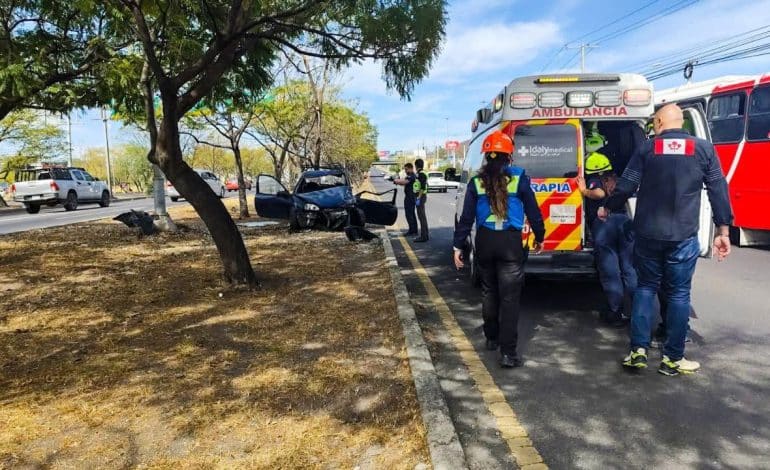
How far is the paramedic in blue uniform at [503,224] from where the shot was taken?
4.31 meters

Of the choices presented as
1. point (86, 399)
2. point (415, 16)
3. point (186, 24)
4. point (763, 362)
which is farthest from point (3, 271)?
point (763, 362)

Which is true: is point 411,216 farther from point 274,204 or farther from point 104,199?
point 104,199

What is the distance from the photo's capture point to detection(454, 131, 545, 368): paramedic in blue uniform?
4309 millimetres

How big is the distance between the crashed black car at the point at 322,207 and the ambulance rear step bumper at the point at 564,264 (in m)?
6.50

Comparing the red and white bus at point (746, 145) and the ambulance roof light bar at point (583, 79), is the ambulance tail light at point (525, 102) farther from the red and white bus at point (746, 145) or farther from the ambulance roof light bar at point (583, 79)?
the red and white bus at point (746, 145)

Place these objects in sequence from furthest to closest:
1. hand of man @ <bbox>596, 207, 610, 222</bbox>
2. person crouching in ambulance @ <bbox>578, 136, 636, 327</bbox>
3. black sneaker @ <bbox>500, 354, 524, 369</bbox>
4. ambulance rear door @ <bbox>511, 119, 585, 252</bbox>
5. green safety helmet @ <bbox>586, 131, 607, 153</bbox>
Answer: green safety helmet @ <bbox>586, 131, 607, 153</bbox>
ambulance rear door @ <bbox>511, 119, 585, 252</bbox>
person crouching in ambulance @ <bbox>578, 136, 636, 327</bbox>
hand of man @ <bbox>596, 207, 610, 222</bbox>
black sneaker @ <bbox>500, 354, 524, 369</bbox>

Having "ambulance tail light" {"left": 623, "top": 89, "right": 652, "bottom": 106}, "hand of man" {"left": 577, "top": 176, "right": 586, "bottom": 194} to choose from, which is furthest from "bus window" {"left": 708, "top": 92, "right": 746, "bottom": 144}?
"hand of man" {"left": 577, "top": 176, "right": 586, "bottom": 194}

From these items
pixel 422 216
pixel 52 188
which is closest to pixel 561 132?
pixel 422 216

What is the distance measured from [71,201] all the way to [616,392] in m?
27.6

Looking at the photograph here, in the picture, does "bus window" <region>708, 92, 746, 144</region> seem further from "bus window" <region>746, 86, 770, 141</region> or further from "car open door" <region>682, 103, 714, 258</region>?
"car open door" <region>682, 103, 714, 258</region>

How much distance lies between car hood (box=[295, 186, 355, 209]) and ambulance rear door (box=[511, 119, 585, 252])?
24.3 feet

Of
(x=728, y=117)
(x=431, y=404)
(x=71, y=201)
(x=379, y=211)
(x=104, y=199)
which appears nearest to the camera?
(x=431, y=404)

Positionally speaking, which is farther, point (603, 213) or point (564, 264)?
point (564, 264)

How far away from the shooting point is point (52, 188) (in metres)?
24.8
